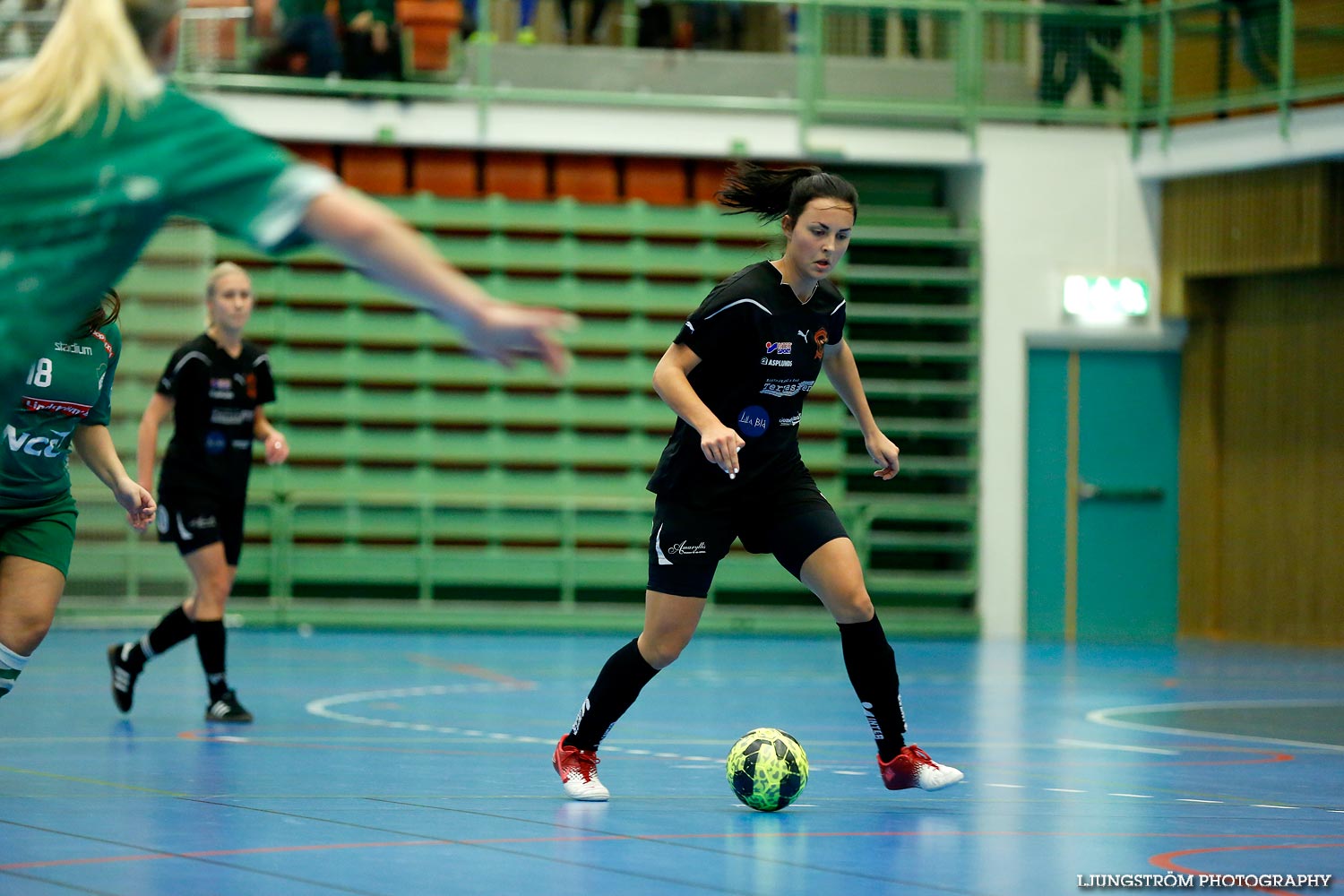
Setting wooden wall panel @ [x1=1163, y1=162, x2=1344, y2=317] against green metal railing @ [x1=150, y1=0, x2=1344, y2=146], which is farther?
green metal railing @ [x1=150, y1=0, x2=1344, y2=146]

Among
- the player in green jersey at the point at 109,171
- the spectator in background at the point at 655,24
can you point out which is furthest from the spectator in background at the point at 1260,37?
the player in green jersey at the point at 109,171

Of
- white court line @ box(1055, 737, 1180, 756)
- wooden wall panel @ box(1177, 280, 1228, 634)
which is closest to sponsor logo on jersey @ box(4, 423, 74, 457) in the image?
white court line @ box(1055, 737, 1180, 756)

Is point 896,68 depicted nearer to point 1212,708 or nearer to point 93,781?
point 1212,708

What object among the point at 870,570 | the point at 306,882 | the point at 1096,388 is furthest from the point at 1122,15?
the point at 306,882

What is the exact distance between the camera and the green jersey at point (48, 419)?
5.19 meters

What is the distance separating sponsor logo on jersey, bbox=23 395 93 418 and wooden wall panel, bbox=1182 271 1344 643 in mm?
12601

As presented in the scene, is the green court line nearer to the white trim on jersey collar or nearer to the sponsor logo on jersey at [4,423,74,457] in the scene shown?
the sponsor logo on jersey at [4,423,74,457]

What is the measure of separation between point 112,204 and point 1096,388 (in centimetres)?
1463

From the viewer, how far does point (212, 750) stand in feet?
23.2

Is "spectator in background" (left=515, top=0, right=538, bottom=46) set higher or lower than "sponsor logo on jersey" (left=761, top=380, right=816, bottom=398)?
higher

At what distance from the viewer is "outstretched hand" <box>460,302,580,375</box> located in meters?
2.55

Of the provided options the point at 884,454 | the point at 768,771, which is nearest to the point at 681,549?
the point at 768,771

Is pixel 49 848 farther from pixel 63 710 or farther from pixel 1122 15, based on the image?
pixel 1122 15

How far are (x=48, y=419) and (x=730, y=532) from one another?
2.21 metres
